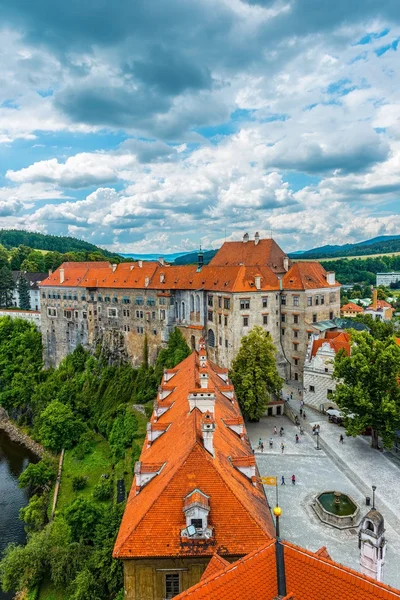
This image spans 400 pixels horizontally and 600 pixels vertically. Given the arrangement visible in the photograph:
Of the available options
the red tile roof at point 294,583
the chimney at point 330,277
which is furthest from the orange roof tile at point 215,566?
the chimney at point 330,277

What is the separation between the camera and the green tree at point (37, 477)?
42631 mm

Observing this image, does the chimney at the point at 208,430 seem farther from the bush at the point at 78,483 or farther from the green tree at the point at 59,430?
the green tree at the point at 59,430

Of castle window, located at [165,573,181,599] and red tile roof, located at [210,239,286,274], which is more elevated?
red tile roof, located at [210,239,286,274]

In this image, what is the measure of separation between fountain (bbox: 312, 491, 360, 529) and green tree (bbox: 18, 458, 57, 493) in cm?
2772

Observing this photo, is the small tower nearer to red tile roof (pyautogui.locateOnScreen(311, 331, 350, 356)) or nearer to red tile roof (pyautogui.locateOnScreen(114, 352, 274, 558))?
red tile roof (pyautogui.locateOnScreen(114, 352, 274, 558))

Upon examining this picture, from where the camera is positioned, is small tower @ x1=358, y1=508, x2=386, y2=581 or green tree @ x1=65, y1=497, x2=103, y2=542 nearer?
small tower @ x1=358, y1=508, x2=386, y2=581

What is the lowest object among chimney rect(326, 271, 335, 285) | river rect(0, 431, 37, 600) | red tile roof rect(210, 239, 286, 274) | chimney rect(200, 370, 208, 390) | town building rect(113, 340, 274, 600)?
river rect(0, 431, 37, 600)

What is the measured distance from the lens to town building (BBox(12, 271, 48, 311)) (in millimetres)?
104562

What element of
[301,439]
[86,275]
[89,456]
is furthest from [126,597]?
A: [86,275]

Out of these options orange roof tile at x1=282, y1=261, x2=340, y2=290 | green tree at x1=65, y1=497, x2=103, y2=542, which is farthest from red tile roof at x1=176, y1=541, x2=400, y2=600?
orange roof tile at x1=282, y1=261, x2=340, y2=290

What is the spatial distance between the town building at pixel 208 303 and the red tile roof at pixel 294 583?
41.9 metres

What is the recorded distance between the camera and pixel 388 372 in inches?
1409

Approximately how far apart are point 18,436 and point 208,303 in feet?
107

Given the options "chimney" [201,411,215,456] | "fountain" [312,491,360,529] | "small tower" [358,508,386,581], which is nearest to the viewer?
"small tower" [358,508,386,581]
